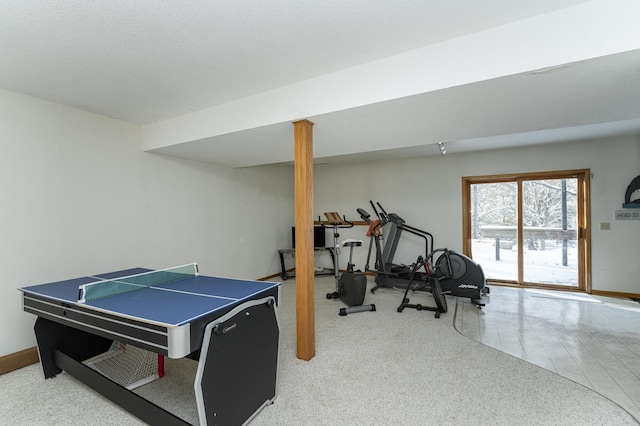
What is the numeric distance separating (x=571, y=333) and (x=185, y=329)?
4.05 metres

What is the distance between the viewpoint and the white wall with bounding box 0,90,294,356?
104 inches

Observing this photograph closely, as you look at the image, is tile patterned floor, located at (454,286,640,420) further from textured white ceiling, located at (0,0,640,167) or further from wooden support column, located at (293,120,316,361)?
textured white ceiling, located at (0,0,640,167)

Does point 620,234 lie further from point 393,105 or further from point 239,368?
point 239,368

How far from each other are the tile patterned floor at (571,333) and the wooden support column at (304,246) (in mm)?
1922

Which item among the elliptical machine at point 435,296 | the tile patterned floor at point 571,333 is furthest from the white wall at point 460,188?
the elliptical machine at point 435,296

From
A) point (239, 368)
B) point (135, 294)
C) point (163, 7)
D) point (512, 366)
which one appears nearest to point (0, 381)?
point (135, 294)

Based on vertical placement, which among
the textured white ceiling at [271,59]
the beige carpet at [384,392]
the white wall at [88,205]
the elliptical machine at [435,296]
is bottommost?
the beige carpet at [384,392]

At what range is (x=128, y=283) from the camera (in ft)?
7.30

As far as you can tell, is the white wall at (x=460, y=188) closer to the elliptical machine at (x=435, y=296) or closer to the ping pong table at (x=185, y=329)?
the elliptical machine at (x=435, y=296)

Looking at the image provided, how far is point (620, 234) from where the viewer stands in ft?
14.8

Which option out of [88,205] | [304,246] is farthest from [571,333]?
[88,205]

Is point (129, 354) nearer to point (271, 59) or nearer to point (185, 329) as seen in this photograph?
point (185, 329)

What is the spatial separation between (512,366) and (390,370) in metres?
1.12

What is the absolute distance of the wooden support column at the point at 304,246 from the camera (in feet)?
8.71
